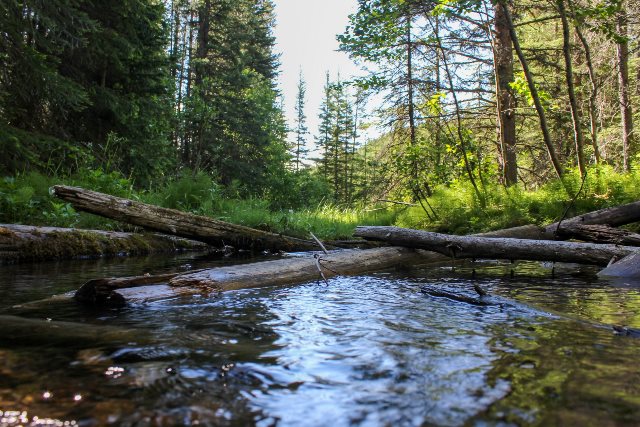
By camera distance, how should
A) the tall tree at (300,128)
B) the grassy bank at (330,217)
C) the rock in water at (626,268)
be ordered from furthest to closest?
1. the tall tree at (300,128)
2. the grassy bank at (330,217)
3. the rock in water at (626,268)

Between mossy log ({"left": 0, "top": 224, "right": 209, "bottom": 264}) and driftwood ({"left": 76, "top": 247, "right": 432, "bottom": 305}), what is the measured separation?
397cm

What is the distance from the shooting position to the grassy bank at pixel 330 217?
26.2 feet

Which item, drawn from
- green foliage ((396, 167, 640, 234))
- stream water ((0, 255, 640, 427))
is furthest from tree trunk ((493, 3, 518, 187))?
stream water ((0, 255, 640, 427))

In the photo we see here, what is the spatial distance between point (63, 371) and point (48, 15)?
35.1 feet

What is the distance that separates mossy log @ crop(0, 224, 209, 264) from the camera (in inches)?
261

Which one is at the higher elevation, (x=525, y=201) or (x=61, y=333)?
(x=525, y=201)

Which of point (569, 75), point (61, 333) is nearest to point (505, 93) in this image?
point (569, 75)

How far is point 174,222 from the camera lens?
294 inches

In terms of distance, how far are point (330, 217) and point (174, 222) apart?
7.71 m

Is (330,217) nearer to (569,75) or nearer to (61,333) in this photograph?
(569,75)

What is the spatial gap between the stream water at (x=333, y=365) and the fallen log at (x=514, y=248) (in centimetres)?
168

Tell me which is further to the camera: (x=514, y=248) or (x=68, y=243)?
(x=68, y=243)

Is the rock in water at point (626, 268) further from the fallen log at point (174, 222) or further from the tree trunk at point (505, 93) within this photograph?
the tree trunk at point (505, 93)

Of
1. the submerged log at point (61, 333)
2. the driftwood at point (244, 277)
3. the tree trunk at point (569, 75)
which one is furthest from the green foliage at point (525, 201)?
the submerged log at point (61, 333)
